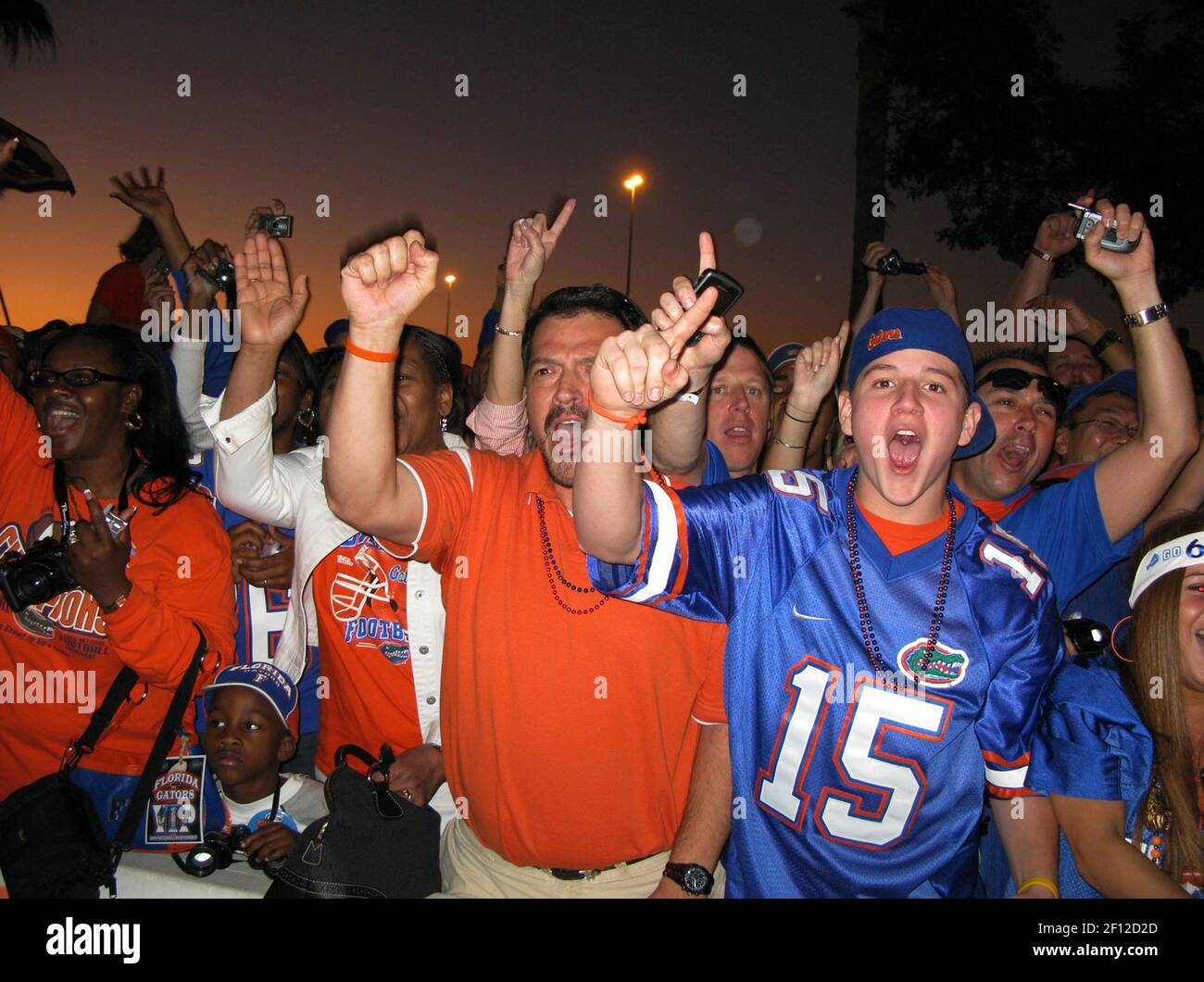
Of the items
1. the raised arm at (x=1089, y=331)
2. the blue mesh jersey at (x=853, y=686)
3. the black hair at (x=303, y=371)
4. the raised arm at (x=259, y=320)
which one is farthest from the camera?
the raised arm at (x=1089, y=331)

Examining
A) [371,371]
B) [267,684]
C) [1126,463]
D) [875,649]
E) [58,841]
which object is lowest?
[58,841]

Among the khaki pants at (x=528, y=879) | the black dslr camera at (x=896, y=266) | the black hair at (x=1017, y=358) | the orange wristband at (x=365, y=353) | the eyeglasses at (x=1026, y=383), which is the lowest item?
the khaki pants at (x=528, y=879)

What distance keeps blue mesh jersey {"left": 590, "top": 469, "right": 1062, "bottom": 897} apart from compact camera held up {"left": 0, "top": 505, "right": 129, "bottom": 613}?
2.21m

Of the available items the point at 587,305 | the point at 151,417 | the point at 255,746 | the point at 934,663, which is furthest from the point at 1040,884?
the point at 151,417

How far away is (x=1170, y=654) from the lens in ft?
8.92

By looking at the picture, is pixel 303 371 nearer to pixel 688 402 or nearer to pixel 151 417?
pixel 151 417

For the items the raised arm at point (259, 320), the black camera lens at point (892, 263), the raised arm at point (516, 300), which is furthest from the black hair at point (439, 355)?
the black camera lens at point (892, 263)

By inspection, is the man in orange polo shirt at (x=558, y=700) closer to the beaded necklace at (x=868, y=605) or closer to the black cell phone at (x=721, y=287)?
the black cell phone at (x=721, y=287)

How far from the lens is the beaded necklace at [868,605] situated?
7.57ft

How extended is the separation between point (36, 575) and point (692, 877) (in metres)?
→ 2.61

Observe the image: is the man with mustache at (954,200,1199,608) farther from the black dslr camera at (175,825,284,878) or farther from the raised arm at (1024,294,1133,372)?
the black dslr camera at (175,825,284,878)

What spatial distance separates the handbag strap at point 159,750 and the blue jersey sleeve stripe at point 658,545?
203 cm

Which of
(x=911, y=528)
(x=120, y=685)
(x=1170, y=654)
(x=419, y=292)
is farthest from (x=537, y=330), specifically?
(x=1170, y=654)

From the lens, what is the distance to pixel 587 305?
277 cm
